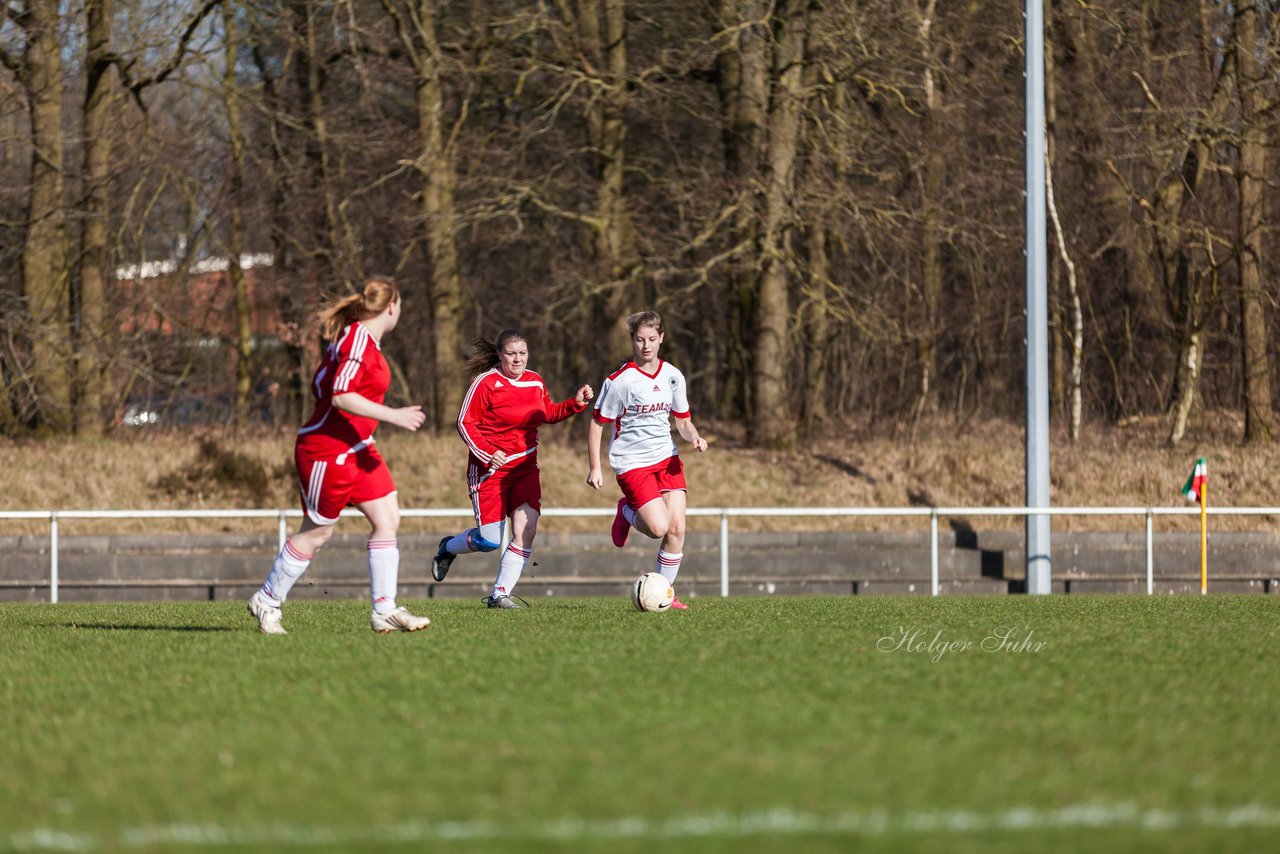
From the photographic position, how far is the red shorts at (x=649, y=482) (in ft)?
34.6

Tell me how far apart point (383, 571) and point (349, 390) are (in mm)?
1108

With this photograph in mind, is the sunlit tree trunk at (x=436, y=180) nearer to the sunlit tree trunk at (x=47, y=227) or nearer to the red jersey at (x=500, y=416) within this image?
the sunlit tree trunk at (x=47, y=227)

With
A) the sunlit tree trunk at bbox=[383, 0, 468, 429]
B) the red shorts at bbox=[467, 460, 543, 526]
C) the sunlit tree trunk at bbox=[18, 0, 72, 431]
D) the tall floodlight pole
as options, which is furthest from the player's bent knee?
the sunlit tree trunk at bbox=[18, 0, 72, 431]

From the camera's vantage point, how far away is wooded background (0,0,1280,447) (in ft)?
75.8

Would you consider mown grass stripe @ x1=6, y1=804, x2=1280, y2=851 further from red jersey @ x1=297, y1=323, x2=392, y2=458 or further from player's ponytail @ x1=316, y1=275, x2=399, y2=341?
player's ponytail @ x1=316, y1=275, x2=399, y2=341

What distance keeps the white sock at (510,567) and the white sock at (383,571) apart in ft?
8.12

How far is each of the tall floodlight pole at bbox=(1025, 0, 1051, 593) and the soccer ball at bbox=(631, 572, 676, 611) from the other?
6175 mm

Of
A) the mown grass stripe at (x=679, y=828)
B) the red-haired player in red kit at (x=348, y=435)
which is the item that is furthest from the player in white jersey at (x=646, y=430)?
the mown grass stripe at (x=679, y=828)

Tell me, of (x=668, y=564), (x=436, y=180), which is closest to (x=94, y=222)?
(x=436, y=180)

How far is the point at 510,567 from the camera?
1120 centimetres

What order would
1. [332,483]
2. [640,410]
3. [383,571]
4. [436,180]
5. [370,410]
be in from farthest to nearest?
[436,180]
[640,410]
[383,571]
[332,483]
[370,410]

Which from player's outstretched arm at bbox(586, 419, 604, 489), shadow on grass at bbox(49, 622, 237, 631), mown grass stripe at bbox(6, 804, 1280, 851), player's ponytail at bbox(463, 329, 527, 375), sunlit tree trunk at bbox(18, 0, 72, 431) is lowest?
shadow on grass at bbox(49, 622, 237, 631)

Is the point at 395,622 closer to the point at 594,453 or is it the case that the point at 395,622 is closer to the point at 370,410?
the point at 370,410

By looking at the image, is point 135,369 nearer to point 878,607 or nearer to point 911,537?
point 911,537
